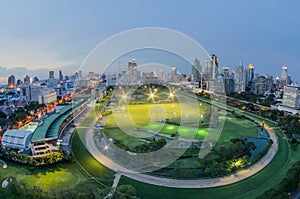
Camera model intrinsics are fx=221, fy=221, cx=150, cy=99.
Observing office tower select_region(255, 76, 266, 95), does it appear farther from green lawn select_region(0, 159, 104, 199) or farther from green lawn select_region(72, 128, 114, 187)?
green lawn select_region(0, 159, 104, 199)

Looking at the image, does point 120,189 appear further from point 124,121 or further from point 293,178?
point 124,121

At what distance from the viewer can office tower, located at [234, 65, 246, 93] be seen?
65.3 ft

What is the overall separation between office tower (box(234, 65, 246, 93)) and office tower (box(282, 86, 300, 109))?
752cm

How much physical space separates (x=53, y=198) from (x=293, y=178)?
4531mm

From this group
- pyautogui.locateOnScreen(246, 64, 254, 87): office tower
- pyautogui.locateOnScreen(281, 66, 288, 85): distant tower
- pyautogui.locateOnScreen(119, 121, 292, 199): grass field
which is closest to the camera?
pyautogui.locateOnScreen(119, 121, 292, 199): grass field

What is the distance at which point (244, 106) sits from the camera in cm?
1273

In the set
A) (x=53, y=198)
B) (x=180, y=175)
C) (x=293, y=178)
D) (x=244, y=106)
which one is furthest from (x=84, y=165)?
(x=244, y=106)

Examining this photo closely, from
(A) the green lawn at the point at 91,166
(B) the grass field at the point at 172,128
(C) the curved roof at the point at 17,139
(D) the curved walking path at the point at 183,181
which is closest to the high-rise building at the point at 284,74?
(B) the grass field at the point at 172,128

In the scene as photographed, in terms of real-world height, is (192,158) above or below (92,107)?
below

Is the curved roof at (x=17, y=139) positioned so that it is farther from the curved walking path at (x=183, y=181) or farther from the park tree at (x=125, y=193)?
the park tree at (x=125, y=193)

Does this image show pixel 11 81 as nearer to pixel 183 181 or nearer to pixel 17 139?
pixel 17 139

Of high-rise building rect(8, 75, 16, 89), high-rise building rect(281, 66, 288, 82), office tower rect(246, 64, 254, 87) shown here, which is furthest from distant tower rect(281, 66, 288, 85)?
high-rise building rect(8, 75, 16, 89)

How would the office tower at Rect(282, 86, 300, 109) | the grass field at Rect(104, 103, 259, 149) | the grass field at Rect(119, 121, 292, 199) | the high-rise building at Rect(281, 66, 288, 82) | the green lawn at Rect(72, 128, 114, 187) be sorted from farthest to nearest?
the high-rise building at Rect(281, 66, 288, 82) → the office tower at Rect(282, 86, 300, 109) → the grass field at Rect(104, 103, 259, 149) → the green lawn at Rect(72, 128, 114, 187) → the grass field at Rect(119, 121, 292, 199)

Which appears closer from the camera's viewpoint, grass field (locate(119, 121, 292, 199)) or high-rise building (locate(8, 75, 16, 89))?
grass field (locate(119, 121, 292, 199))
